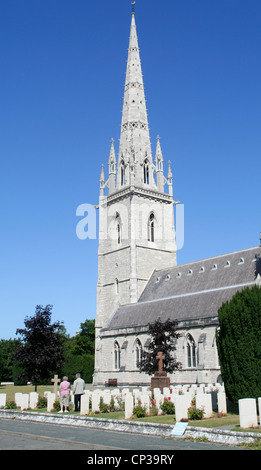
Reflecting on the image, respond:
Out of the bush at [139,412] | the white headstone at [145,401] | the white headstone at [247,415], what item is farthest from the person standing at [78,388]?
the white headstone at [247,415]

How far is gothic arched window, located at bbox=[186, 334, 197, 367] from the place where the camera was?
36.3m

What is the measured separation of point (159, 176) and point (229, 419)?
44.2 meters

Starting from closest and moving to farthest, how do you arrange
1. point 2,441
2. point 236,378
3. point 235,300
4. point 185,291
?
point 2,441, point 236,378, point 235,300, point 185,291

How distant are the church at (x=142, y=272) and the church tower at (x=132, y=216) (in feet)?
0.36

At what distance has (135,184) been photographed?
5366 cm

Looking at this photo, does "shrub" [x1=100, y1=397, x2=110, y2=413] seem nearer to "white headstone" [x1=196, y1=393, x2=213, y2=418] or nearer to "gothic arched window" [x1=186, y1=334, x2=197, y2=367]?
"white headstone" [x1=196, y1=393, x2=213, y2=418]

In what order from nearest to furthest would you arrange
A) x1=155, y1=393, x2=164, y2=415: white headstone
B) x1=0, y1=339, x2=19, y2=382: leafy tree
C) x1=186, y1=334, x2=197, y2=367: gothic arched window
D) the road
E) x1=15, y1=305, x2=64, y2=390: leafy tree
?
the road, x1=155, y1=393, x2=164, y2=415: white headstone, x1=15, y1=305, x2=64, y2=390: leafy tree, x1=186, y1=334, x2=197, y2=367: gothic arched window, x1=0, y1=339, x2=19, y2=382: leafy tree

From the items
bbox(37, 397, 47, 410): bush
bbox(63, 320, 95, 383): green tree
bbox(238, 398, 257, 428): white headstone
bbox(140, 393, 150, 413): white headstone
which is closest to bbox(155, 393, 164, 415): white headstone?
bbox(140, 393, 150, 413): white headstone

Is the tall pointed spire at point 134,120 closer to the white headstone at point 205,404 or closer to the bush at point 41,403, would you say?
the bush at point 41,403

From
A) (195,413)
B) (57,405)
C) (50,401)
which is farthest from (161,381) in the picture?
(195,413)

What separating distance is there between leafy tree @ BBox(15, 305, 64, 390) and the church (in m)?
10.5

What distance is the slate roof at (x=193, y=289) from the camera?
37938 mm
